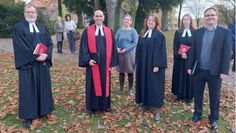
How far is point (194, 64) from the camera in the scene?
6.46 meters

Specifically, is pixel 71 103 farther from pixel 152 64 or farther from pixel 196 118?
pixel 196 118

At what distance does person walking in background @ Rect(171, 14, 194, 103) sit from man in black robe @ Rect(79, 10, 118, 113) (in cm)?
168

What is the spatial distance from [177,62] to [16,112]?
3.95 m

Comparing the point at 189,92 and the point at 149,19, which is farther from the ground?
the point at 149,19

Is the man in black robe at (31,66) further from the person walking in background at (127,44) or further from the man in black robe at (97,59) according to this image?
the person walking in background at (127,44)

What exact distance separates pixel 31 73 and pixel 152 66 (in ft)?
8.03

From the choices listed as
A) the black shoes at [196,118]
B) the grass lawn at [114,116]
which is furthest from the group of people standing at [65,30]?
the black shoes at [196,118]

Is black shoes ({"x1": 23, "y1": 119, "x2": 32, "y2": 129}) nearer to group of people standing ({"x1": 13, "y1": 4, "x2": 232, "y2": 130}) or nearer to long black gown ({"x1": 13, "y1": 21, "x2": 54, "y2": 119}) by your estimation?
group of people standing ({"x1": 13, "y1": 4, "x2": 232, "y2": 130})

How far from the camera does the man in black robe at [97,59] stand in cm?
686

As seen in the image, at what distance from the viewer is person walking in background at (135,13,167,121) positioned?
6797 mm

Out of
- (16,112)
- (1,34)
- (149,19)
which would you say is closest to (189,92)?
(149,19)

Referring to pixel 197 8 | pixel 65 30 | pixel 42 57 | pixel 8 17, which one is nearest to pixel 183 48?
pixel 42 57

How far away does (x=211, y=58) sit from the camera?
608 centimetres

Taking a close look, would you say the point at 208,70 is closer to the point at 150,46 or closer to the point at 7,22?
the point at 150,46
